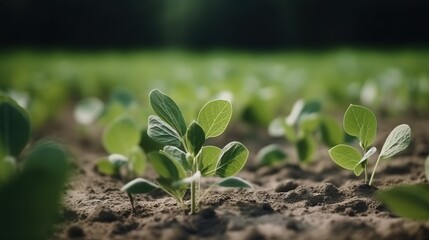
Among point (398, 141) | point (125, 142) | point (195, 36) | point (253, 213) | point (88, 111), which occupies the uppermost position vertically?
point (195, 36)

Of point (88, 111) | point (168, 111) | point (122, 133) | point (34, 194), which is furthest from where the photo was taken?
point (88, 111)

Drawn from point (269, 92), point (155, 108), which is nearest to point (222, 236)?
point (155, 108)

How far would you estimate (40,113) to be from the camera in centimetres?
248

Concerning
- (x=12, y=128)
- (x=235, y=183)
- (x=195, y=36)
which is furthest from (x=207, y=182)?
(x=195, y=36)

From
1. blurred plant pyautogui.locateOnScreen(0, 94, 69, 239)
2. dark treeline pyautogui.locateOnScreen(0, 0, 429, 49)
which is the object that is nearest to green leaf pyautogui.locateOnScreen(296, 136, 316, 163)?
blurred plant pyautogui.locateOnScreen(0, 94, 69, 239)

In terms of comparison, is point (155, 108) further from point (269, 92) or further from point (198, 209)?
point (269, 92)

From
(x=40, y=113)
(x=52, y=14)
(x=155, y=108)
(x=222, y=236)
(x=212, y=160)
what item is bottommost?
(x=222, y=236)

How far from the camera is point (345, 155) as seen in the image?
47.0 inches

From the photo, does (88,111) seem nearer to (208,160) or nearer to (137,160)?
(137,160)

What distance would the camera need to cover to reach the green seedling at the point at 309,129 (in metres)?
1.60

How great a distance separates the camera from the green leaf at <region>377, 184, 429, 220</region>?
2.92ft

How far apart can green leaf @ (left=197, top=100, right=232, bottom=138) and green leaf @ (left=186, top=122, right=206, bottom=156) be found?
0.05 m

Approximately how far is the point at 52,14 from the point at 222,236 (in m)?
11.4

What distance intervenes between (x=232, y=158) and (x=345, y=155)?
0.93ft
